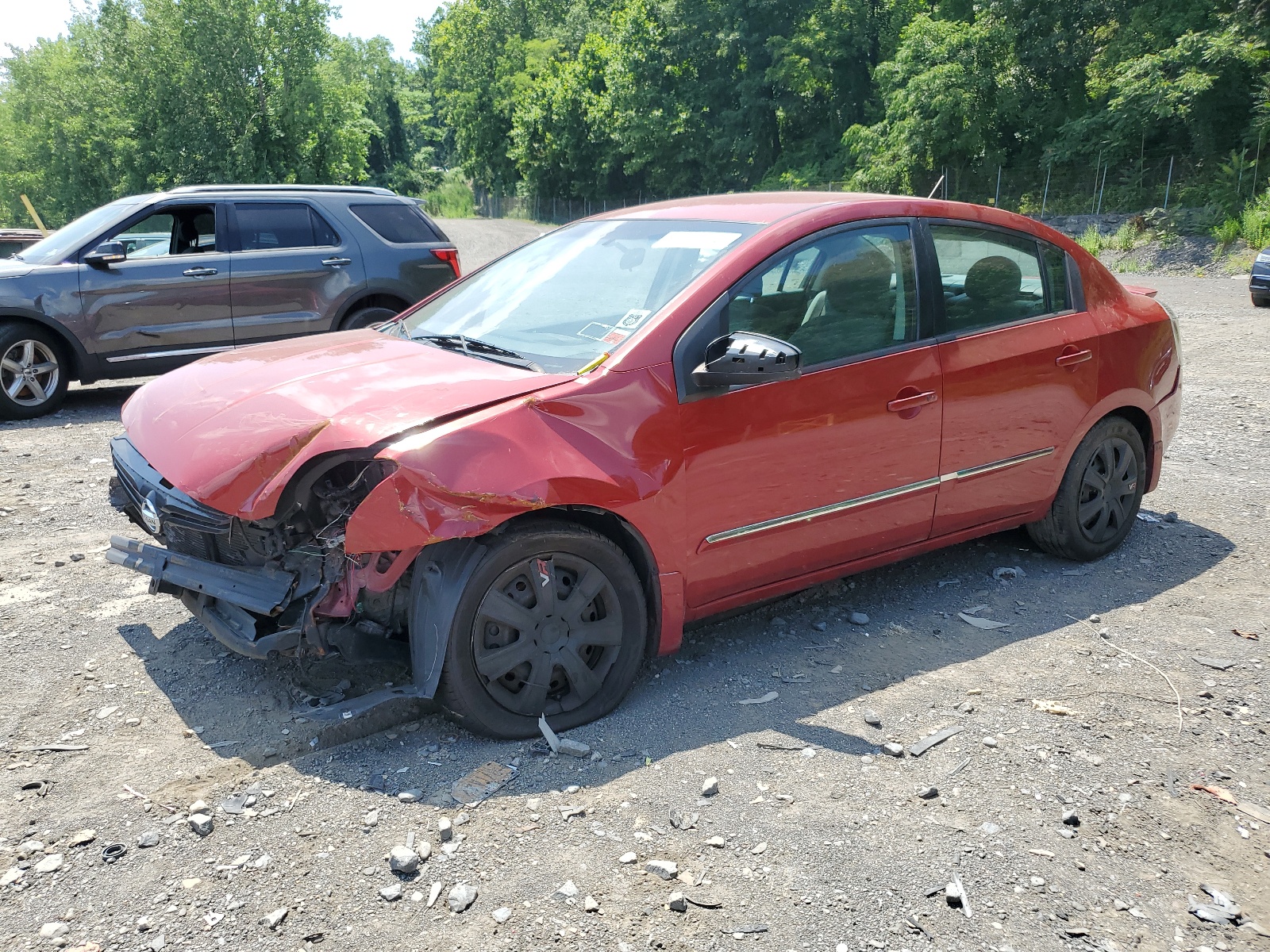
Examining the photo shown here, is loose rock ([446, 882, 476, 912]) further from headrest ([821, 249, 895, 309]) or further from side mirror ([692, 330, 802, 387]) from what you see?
headrest ([821, 249, 895, 309])

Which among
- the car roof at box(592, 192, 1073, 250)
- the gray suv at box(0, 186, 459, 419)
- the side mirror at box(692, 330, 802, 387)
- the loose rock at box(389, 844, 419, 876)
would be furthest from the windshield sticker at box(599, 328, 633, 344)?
the gray suv at box(0, 186, 459, 419)

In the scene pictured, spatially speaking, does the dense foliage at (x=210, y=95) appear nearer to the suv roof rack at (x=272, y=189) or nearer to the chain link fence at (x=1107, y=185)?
the chain link fence at (x=1107, y=185)

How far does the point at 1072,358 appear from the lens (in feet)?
16.0

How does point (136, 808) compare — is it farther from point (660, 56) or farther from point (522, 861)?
point (660, 56)

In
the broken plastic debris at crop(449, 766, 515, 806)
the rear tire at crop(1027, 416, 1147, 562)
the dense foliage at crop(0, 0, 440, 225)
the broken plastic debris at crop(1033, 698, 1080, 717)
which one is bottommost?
the broken plastic debris at crop(1033, 698, 1080, 717)

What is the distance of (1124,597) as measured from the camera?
4.91 m

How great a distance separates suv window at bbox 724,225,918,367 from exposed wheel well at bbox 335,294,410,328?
663 centimetres

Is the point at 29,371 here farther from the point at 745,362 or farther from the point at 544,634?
the point at 745,362

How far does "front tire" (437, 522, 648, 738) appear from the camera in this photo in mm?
3365

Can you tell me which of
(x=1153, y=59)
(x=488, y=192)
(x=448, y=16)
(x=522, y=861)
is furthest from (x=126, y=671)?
(x=448, y=16)

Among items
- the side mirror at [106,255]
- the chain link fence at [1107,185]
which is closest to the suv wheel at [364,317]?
the side mirror at [106,255]

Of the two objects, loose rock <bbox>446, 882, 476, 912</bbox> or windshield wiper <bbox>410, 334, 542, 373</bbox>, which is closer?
loose rock <bbox>446, 882, 476, 912</bbox>

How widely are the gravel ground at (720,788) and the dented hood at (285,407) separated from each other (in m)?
0.86

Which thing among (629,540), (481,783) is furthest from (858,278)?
(481,783)
